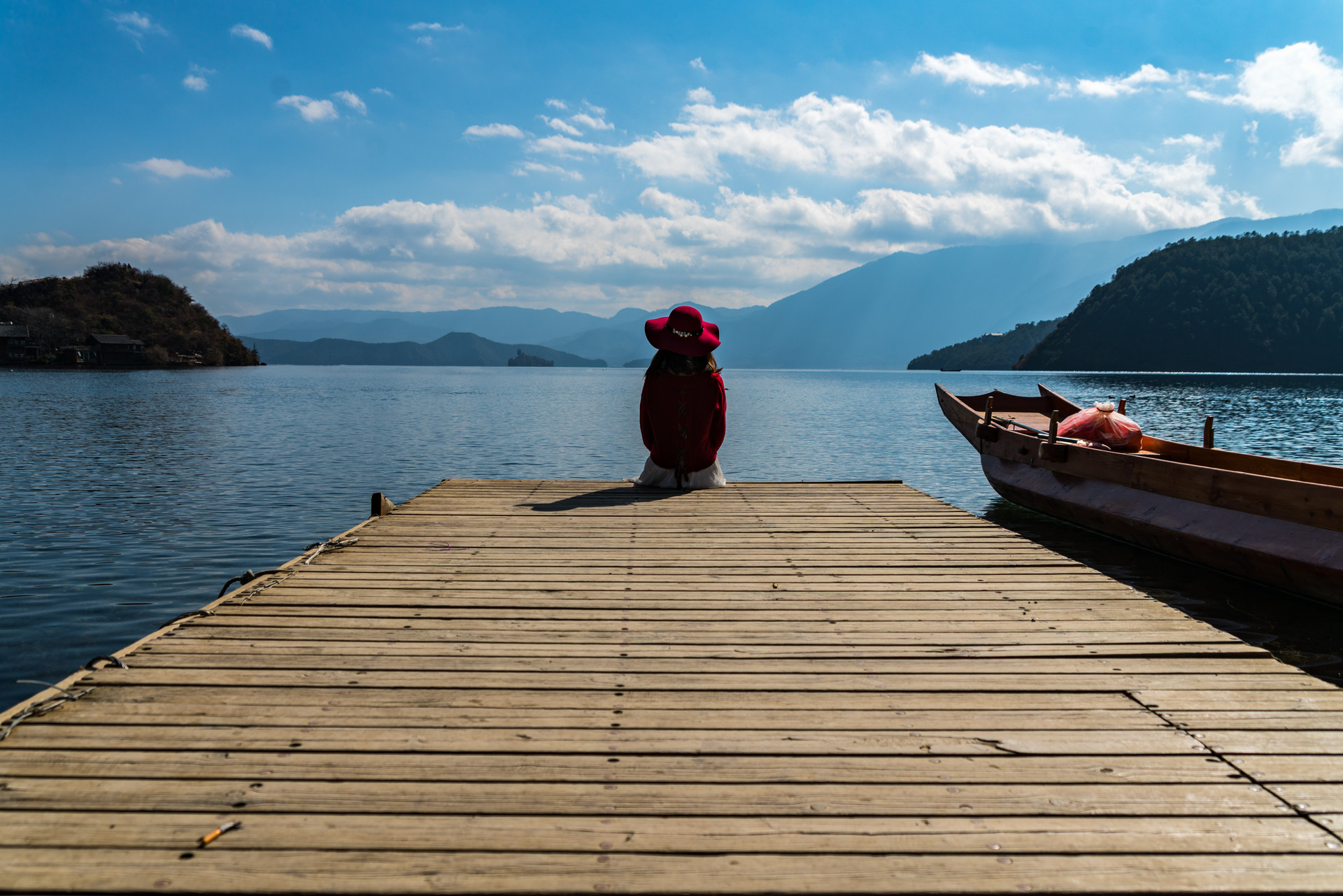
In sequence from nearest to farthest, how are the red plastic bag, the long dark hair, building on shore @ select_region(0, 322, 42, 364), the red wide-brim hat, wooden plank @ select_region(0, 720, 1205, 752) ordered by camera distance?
1. wooden plank @ select_region(0, 720, 1205, 752)
2. the red wide-brim hat
3. the long dark hair
4. the red plastic bag
5. building on shore @ select_region(0, 322, 42, 364)

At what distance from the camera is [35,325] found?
10225 centimetres

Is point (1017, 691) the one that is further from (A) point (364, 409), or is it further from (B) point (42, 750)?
(A) point (364, 409)

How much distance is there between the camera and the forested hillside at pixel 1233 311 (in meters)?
99.4

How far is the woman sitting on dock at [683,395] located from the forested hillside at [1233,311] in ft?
380

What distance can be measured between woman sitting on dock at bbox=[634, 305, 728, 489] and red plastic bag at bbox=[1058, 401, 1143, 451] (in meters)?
5.19

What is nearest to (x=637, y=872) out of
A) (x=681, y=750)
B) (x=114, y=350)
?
(x=681, y=750)

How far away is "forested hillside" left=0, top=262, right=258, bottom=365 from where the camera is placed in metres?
104

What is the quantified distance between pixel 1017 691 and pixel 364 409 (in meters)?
44.8

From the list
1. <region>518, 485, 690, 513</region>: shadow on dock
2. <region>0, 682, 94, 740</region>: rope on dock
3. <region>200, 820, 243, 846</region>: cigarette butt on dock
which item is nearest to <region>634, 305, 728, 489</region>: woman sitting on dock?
<region>518, 485, 690, 513</region>: shadow on dock

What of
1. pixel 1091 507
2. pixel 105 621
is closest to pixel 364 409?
pixel 105 621

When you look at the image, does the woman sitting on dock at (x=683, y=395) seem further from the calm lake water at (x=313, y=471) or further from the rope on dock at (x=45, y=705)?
the rope on dock at (x=45, y=705)

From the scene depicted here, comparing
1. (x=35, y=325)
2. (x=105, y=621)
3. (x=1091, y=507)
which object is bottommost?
(x=105, y=621)

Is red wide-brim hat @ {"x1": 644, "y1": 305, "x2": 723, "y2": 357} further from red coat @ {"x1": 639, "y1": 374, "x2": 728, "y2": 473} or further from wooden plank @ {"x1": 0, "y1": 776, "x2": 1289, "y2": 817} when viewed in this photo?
wooden plank @ {"x1": 0, "y1": 776, "x2": 1289, "y2": 817}

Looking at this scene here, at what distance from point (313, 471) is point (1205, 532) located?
18.1 metres
